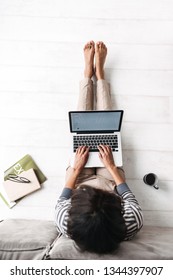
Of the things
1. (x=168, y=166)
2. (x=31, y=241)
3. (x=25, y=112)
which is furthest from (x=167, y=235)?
(x=25, y=112)

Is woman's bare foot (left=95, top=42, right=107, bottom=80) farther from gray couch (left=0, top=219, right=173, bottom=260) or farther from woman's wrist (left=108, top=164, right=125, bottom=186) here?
gray couch (left=0, top=219, right=173, bottom=260)

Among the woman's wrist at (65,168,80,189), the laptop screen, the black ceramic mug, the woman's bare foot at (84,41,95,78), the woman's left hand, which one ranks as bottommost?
the black ceramic mug

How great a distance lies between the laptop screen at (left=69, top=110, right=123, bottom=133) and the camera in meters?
1.57

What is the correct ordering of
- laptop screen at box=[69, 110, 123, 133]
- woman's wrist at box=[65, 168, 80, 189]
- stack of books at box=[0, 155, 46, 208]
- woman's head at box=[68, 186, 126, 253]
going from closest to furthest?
woman's head at box=[68, 186, 126, 253] → woman's wrist at box=[65, 168, 80, 189] → laptop screen at box=[69, 110, 123, 133] → stack of books at box=[0, 155, 46, 208]

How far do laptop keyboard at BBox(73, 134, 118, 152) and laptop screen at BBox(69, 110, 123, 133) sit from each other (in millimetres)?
33

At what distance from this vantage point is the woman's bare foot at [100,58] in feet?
5.77

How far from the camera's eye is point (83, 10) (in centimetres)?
188

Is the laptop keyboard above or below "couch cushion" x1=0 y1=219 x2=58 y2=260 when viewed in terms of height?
above

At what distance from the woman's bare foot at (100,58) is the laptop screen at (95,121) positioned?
0.97 ft

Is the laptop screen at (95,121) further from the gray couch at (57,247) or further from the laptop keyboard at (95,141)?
the gray couch at (57,247)

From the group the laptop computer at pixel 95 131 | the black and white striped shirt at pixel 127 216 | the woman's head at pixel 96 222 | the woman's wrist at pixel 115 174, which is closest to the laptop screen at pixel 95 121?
the laptop computer at pixel 95 131

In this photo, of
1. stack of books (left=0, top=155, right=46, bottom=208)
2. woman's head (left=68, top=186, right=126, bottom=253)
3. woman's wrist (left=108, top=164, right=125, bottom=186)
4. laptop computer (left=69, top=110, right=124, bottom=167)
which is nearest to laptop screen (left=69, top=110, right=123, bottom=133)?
laptop computer (left=69, top=110, right=124, bottom=167)

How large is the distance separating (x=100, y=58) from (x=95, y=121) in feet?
1.42

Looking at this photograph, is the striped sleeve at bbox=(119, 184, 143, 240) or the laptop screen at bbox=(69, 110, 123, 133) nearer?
the striped sleeve at bbox=(119, 184, 143, 240)
